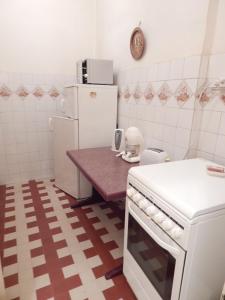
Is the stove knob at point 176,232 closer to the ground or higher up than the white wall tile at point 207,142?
closer to the ground

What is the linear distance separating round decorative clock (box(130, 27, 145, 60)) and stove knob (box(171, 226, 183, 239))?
159 centimetres

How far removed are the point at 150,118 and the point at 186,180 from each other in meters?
0.93

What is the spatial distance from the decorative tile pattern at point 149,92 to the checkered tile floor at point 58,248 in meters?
1.21

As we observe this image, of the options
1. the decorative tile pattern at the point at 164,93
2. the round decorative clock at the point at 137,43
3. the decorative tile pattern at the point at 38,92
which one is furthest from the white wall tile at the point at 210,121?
the decorative tile pattern at the point at 38,92

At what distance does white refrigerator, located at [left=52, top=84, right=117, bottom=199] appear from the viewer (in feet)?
6.84

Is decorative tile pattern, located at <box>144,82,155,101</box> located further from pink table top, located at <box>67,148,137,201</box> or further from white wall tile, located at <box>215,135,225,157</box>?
white wall tile, located at <box>215,135,225,157</box>

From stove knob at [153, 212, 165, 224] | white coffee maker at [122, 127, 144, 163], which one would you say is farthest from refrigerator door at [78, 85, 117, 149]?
stove knob at [153, 212, 165, 224]

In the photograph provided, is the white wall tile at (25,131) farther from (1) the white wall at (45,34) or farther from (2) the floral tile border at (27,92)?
(1) the white wall at (45,34)

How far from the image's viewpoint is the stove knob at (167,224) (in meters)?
0.83

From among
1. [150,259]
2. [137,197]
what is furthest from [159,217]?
[150,259]

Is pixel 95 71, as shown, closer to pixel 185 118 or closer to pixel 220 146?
pixel 185 118

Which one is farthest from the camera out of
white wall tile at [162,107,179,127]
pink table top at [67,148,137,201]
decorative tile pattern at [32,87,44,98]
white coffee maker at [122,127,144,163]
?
decorative tile pattern at [32,87,44,98]

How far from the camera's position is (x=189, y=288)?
85 cm

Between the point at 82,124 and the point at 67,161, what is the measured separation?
1.70 ft
